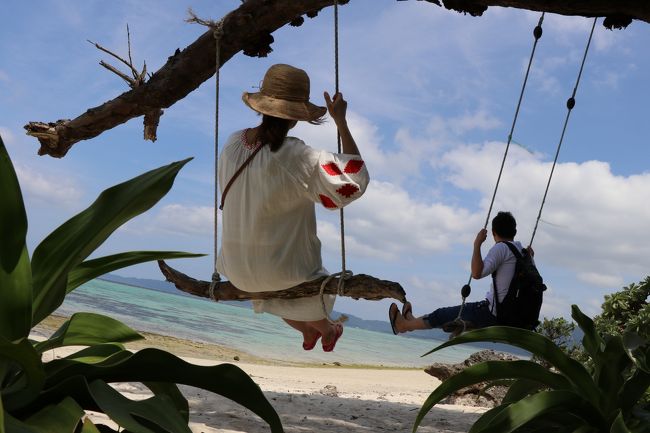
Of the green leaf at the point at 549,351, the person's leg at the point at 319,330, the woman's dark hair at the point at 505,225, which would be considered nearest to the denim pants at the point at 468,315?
the woman's dark hair at the point at 505,225

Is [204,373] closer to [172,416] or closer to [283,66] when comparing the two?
[172,416]

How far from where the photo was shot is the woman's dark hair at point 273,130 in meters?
4.04

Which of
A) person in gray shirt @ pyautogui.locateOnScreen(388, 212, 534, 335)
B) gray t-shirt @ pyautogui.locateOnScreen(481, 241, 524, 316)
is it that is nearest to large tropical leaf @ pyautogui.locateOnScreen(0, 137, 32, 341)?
person in gray shirt @ pyautogui.locateOnScreen(388, 212, 534, 335)

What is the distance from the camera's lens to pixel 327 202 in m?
3.90

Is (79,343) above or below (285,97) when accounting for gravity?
below

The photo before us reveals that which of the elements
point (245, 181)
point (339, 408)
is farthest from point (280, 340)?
point (245, 181)

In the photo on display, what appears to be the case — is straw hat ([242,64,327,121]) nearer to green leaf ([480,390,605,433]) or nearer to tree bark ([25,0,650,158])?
tree bark ([25,0,650,158])

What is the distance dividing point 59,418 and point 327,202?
2200 mm

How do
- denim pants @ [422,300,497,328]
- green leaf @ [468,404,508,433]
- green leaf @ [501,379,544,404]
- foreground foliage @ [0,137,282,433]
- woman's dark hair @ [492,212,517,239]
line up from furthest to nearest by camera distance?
woman's dark hair @ [492,212,517,239] → denim pants @ [422,300,497,328] → green leaf @ [501,379,544,404] → green leaf @ [468,404,508,433] → foreground foliage @ [0,137,282,433]

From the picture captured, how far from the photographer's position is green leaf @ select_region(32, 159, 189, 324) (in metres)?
2.04

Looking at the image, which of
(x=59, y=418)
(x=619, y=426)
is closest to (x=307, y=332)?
(x=619, y=426)

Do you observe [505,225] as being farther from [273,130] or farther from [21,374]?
[21,374]

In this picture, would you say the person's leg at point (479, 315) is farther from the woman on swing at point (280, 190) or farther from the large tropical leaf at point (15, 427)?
the large tropical leaf at point (15, 427)

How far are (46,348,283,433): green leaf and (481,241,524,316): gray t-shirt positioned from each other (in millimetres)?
3054
